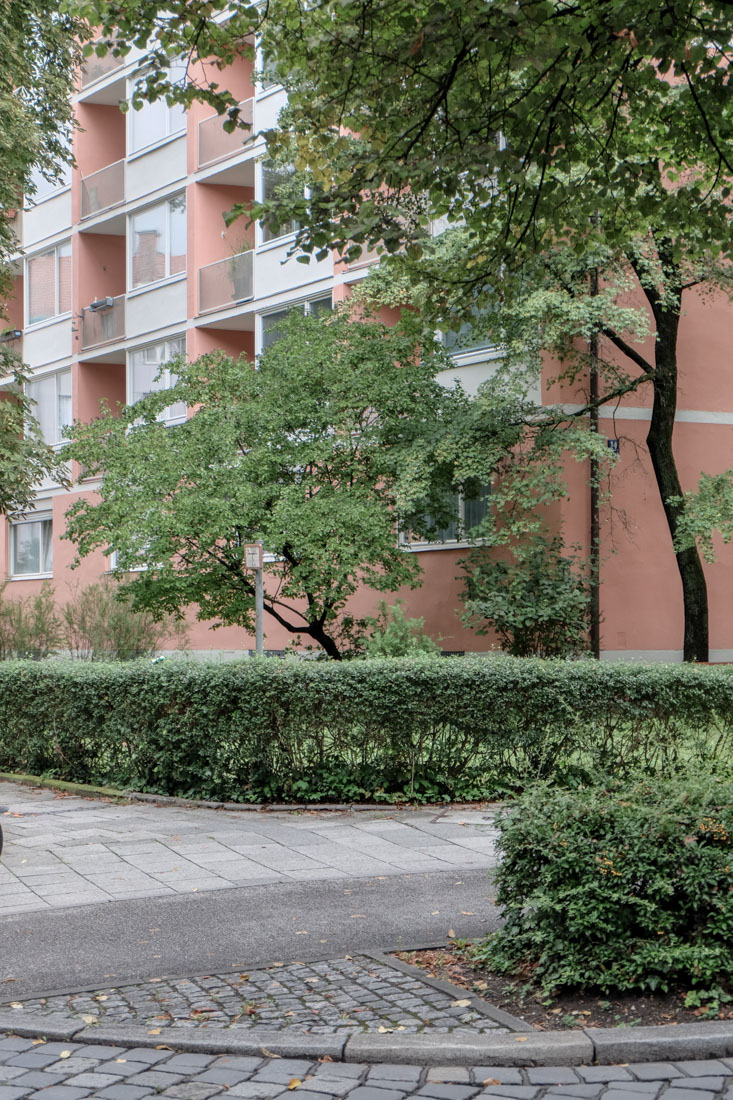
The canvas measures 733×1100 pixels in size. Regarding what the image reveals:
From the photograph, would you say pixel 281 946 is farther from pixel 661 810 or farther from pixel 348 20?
pixel 348 20

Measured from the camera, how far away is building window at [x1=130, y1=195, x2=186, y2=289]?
29609 mm

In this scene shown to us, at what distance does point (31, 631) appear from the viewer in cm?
2633

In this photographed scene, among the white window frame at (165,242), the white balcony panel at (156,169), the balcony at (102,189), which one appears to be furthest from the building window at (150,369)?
the balcony at (102,189)

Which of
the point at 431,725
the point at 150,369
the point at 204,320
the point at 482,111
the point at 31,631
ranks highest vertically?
the point at 204,320

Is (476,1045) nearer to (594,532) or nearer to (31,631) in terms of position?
(594,532)

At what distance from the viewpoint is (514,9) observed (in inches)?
253

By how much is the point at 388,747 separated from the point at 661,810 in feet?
17.8

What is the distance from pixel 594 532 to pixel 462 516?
8.38ft

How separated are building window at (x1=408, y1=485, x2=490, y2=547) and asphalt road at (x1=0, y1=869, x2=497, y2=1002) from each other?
1303cm

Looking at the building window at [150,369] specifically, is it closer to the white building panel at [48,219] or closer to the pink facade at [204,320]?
the pink facade at [204,320]

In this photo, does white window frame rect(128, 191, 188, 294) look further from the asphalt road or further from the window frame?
the asphalt road

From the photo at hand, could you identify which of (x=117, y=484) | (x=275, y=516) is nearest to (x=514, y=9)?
(x=275, y=516)

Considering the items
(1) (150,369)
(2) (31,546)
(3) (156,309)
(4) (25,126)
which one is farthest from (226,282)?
(2) (31,546)

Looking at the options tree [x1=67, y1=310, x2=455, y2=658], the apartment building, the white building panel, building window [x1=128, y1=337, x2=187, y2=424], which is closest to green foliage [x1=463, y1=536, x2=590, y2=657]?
tree [x1=67, y1=310, x2=455, y2=658]
